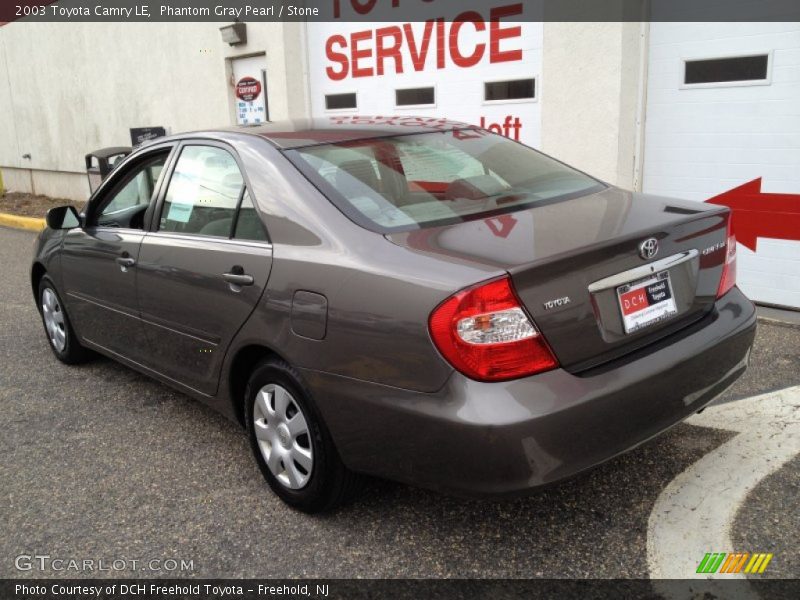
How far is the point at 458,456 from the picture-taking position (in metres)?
2.35

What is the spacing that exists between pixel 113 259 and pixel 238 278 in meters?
1.29

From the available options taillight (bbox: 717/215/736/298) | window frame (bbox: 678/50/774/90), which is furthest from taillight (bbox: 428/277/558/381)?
window frame (bbox: 678/50/774/90)

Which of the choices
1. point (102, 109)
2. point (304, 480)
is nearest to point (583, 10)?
point (304, 480)

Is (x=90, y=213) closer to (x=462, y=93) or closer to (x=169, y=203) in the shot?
(x=169, y=203)

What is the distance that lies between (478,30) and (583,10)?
1.33m

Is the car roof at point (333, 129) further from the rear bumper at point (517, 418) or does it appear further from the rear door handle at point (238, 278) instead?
the rear bumper at point (517, 418)

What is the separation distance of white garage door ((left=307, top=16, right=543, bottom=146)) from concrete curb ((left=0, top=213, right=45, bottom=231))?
16.5 ft

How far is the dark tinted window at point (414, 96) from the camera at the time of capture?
805 cm

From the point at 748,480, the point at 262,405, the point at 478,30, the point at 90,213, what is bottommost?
the point at 748,480

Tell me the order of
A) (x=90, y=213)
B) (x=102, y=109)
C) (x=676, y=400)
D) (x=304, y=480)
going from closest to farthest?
(x=676, y=400)
(x=304, y=480)
(x=90, y=213)
(x=102, y=109)

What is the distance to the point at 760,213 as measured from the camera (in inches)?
218

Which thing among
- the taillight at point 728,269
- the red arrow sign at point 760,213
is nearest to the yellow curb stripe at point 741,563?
the taillight at point 728,269

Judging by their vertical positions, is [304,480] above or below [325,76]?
below

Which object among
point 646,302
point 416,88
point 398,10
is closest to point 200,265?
point 646,302
